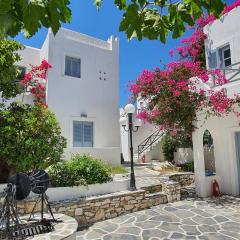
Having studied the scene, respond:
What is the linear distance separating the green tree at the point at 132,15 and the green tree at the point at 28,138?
27.1 feet

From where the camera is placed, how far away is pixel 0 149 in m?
10.3

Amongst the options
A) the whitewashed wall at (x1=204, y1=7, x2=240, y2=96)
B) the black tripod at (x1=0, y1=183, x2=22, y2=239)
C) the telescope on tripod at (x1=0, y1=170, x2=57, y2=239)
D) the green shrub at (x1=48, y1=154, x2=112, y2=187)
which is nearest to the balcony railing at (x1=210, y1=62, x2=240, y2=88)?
the whitewashed wall at (x1=204, y1=7, x2=240, y2=96)

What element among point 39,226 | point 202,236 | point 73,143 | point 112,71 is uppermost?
point 112,71

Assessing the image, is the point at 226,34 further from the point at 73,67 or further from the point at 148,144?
the point at 148,144

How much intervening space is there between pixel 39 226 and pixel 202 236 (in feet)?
16.4

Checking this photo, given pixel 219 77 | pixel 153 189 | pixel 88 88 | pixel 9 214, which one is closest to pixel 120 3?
pixel 9 214

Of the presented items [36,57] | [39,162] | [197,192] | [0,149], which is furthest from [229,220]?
[36,57]

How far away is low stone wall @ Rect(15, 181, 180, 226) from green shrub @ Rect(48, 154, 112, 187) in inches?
37.8

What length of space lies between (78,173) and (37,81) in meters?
9.00

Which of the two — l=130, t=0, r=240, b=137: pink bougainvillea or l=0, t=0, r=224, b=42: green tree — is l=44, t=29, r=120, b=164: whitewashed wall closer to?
l=130, t=0, r=240, b=137: pink bougainvillea

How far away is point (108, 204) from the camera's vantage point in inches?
427

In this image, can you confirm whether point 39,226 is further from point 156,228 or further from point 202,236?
point 202,236

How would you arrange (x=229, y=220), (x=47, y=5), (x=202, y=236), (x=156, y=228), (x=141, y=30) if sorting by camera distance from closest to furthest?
(x=47, y=5)
(x=141, y=30)
(x=202, y=236)
(x=156, y=228)
(x=229, y=220)

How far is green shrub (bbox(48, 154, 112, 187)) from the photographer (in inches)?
442
